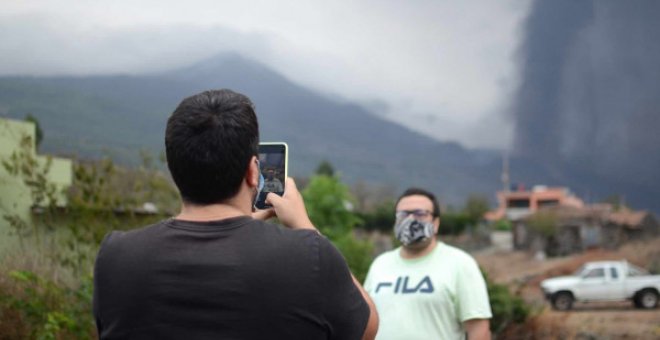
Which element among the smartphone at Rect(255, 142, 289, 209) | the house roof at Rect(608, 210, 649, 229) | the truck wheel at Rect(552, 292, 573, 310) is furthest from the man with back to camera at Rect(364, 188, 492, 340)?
the house roof at Rect(608, 210, 649, 229)

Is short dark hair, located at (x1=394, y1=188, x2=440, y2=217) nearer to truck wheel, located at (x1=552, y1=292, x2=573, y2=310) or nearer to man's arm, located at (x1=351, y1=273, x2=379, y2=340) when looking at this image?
man's arm, located at (x1=351, y1=273, x2=379, y2=340)

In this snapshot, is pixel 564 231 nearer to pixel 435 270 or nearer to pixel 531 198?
pixel 435 270

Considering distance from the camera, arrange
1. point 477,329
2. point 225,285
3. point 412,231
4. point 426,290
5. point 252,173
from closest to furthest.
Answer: point 225,285 < point 252,173 < point 477,329 < point 426,290 < point 412,231

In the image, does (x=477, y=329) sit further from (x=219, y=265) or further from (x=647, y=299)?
(x=647, y=299)

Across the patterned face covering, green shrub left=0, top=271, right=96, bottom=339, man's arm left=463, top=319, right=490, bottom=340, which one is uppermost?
the patterned face covering

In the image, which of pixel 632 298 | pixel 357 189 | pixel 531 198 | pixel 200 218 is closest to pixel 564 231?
pixel 632 298

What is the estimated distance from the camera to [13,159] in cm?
884

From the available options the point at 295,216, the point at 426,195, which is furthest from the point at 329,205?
the point at 295,216

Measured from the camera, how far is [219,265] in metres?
2.30

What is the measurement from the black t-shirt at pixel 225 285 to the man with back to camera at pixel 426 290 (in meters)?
2.79

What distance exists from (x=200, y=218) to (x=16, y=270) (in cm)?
494

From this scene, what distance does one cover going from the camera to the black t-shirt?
2.29m

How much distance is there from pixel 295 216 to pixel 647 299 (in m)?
24.7

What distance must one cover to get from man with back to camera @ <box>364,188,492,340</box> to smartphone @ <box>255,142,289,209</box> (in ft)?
8.37
